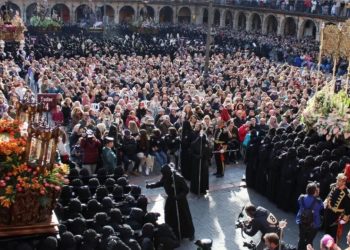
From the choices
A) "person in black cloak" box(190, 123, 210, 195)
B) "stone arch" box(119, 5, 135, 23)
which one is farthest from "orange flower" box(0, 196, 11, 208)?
"stone arch" box(119, 5, 135, 23)

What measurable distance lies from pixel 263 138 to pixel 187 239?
419 cm

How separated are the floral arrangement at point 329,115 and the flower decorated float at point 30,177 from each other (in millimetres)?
7901

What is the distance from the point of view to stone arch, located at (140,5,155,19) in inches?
2340

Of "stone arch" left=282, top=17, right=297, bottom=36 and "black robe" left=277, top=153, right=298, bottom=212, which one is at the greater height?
"stone arch" left=282, top=17, right=297, bottom=36

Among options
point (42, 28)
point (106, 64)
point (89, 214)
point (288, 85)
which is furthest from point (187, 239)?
point (42, 28)

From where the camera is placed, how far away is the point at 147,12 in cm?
6053

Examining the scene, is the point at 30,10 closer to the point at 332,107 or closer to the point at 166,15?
the point at 166,15

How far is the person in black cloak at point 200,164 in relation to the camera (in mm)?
13273

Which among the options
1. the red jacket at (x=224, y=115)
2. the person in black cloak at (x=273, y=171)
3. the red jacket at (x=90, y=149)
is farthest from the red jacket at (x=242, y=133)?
the red jacket at (x=90, y=149)

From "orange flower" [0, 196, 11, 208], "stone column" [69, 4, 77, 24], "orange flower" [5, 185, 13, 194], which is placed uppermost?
"stone column" [69, 4, 77, 24]

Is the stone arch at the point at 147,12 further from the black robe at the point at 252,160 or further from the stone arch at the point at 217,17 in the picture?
the black robe at the point at 252,160

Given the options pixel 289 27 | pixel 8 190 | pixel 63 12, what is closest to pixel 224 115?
pixel 8 190

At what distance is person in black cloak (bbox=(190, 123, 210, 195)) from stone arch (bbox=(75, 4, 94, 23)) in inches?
1792

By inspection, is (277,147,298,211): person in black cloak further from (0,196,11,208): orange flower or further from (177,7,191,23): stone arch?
(177,7,191,23): stone arch
